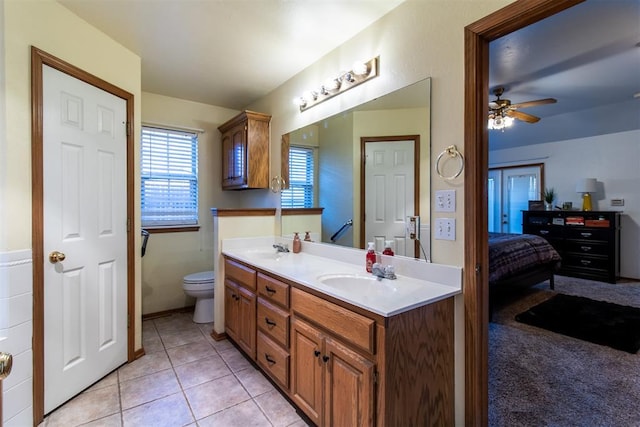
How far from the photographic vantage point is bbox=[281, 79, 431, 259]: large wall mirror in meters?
1.67

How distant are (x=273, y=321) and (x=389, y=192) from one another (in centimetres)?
111

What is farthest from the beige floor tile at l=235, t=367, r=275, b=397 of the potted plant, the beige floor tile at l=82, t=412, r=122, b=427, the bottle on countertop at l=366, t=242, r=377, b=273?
the potted plant

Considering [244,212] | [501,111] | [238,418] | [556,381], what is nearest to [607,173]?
[501,111]

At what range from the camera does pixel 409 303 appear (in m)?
1.23

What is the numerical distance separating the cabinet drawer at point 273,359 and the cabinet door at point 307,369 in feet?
0.26

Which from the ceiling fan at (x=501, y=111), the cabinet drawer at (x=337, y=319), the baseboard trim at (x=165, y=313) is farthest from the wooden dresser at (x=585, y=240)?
the baseboard trim at (x=165, y=313)

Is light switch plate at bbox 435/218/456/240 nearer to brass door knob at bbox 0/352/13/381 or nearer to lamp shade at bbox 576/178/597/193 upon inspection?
brass door knob at bbox 0/352/13/381

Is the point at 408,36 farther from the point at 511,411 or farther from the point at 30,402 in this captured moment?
the point at 30,402

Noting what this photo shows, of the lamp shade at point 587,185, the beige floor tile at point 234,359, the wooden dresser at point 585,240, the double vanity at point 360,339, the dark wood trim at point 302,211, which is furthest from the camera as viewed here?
the lamp shade at point 587,185

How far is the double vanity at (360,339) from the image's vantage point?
3.88 ft

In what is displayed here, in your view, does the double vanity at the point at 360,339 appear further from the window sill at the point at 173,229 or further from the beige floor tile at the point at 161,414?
the window sill at the point at 173,229

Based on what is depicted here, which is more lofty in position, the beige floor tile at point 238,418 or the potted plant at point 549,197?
the potted plant at point 549,197

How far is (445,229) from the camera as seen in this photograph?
1.50 metres

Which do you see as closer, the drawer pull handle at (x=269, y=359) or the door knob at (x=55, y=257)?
the door knob at (x=55, y=257)
